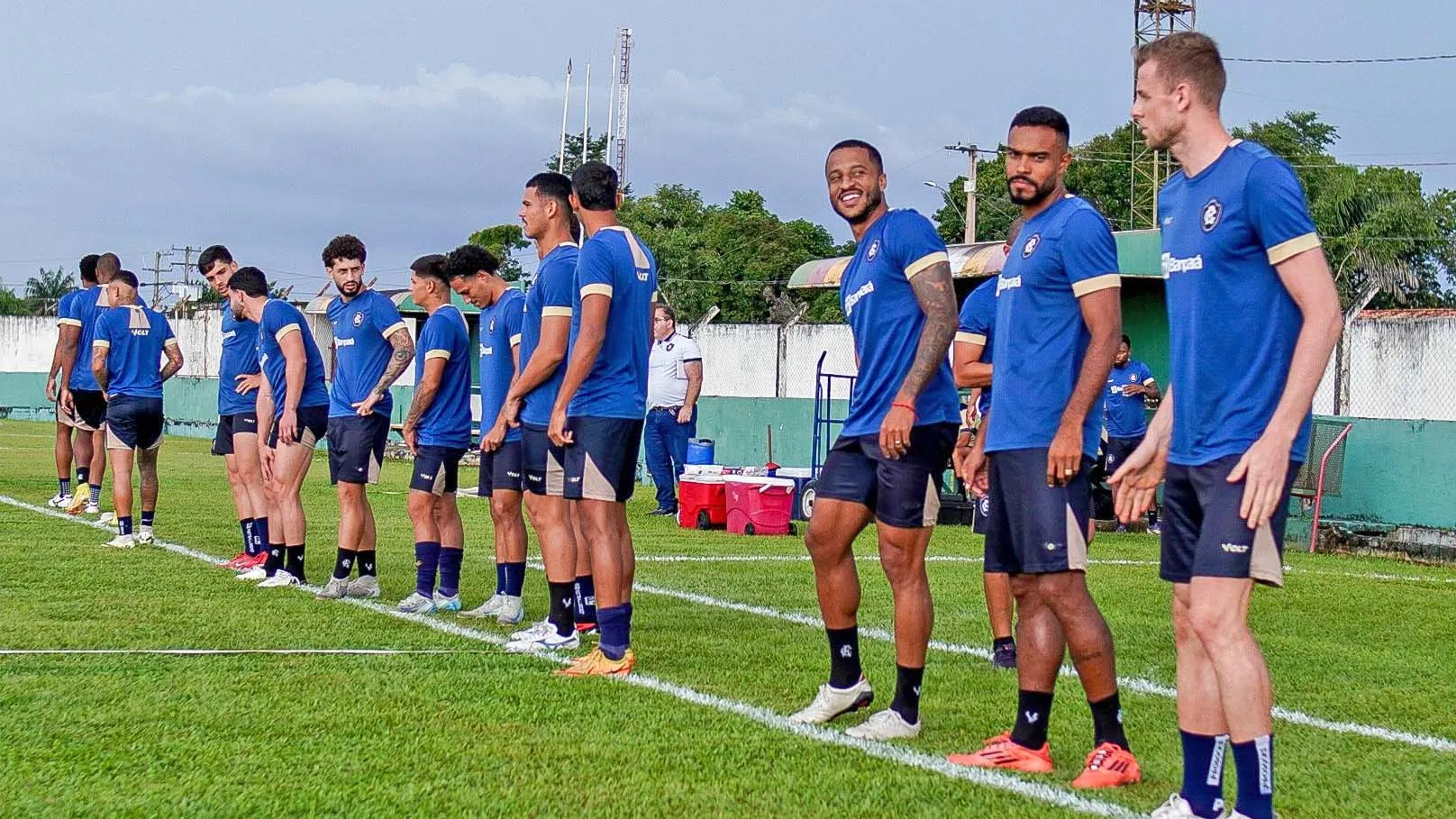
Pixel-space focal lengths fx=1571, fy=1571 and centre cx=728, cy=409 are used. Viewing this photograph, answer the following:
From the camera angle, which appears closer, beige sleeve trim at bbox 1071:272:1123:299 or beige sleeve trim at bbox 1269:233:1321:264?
beige sleeve trim at bbox 1269:233:1321:264

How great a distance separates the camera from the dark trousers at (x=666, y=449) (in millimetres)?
17203

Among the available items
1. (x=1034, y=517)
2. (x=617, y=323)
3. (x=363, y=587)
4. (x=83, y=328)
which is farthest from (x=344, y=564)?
(x=83, y=328)

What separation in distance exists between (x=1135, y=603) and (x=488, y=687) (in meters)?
4.81

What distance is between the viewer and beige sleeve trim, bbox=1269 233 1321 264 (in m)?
3.95

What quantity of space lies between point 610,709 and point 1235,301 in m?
2.99

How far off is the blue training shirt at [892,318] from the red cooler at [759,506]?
8962 millimetres

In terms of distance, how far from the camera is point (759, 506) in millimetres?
14859

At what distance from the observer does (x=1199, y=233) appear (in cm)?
416

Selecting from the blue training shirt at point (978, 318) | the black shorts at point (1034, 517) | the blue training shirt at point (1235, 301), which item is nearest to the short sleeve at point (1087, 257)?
the black shorts at point (1034, 517)

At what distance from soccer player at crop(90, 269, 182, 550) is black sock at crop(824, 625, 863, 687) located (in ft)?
25.5

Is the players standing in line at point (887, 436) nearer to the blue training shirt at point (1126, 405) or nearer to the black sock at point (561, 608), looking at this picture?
the black sock at point (561, 608)

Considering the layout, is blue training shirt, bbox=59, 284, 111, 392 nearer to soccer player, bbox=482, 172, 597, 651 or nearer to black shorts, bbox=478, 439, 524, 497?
black shorts, bbox=478, 439, 524, 497

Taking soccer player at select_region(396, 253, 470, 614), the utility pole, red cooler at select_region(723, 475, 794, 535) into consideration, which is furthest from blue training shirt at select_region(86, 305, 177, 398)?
the utility pole

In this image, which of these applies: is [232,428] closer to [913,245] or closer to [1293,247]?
[913,245]
